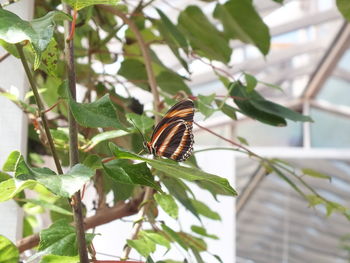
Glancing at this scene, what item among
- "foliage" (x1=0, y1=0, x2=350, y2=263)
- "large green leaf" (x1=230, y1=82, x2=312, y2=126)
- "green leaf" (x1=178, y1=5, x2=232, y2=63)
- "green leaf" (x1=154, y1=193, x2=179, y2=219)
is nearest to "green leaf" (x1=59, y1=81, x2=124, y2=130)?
"foliage" (x1=0, y1=0, x2=350, y2=263)

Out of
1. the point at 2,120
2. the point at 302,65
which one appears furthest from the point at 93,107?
the point at 302,65

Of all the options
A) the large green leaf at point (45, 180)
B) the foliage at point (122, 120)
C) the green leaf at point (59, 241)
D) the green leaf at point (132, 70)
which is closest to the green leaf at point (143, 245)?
the foliage at point (122, 120)

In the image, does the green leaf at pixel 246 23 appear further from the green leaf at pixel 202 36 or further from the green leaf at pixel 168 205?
the green leaf at pixel 168 205

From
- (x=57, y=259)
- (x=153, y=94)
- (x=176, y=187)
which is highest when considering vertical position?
(x=153, y=94)

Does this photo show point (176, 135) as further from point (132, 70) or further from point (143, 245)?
point (132, 70)

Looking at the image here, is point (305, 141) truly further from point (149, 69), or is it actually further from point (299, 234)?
point (149, 69)

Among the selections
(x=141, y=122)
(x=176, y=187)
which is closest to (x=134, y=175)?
(x=141, y=122)
